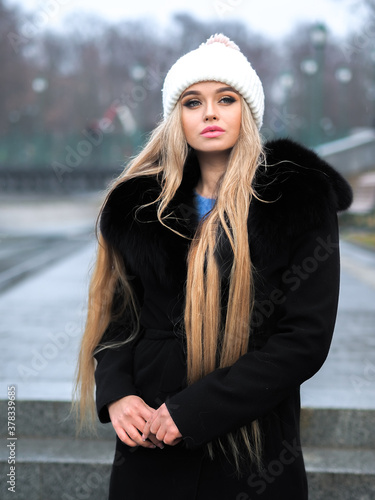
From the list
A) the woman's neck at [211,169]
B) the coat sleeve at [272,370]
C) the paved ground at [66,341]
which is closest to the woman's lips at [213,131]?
the woman's neck at [211,169]

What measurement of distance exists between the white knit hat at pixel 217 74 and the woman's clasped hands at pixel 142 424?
97cm

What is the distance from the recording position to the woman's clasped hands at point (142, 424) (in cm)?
175

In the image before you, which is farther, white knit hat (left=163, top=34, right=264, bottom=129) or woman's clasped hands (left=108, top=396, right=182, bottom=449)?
white knit hat (left=163, top=34, right=264, bottom=129)

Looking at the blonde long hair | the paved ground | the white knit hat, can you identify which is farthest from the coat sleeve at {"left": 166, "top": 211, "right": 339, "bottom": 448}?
the paved ground

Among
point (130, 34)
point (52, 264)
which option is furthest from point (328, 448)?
point (130, 34)

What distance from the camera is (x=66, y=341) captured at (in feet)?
18.2

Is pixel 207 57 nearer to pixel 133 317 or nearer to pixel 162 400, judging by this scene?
pixel 133 317

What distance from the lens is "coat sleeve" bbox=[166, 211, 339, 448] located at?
5.72ft

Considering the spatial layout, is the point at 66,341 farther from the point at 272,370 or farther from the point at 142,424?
the point at 272,370

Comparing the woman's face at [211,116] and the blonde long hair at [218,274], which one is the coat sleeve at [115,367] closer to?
the blonde long hair at [218,274]

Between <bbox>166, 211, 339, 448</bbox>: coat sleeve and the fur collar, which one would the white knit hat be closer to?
the fur collar

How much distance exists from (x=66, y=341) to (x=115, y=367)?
3635mm

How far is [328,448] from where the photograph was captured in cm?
346

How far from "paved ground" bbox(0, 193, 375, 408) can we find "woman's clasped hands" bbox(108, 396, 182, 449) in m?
0.67
